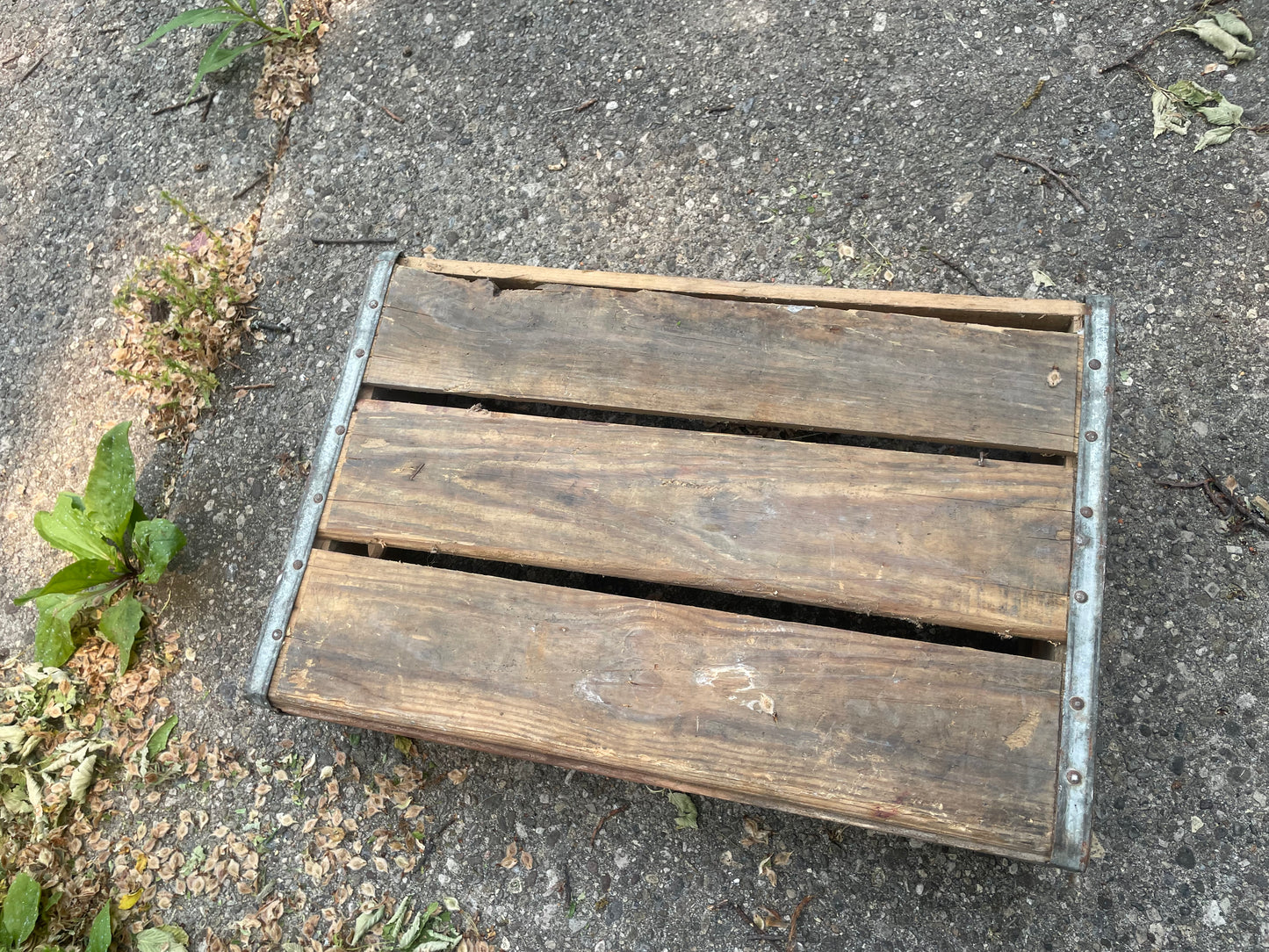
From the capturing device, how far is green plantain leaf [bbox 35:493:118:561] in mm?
1988

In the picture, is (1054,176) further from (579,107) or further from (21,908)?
(21,908)

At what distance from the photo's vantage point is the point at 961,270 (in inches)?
81.6

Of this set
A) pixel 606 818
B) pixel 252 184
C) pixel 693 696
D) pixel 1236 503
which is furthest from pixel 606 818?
pixel 252 184

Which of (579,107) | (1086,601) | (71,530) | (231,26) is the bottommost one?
(1086,601)

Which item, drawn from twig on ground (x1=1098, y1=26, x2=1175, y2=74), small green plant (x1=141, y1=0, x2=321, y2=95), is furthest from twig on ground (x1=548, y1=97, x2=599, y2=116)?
twig on ground (x1=1098, y1=26, x2=1175, y2=74)

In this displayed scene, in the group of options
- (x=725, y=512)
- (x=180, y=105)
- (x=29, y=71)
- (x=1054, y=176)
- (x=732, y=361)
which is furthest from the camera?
(x=29, y=71)

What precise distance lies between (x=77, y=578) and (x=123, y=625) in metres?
0.16

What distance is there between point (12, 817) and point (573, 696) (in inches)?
63.8

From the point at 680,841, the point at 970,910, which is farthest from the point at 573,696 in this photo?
the point at 970,910

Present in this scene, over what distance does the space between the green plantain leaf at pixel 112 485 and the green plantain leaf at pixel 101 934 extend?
2.91ft

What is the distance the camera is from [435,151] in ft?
8.04

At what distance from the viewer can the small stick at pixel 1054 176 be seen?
2.07 meters

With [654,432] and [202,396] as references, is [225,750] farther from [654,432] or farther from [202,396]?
[654,432]

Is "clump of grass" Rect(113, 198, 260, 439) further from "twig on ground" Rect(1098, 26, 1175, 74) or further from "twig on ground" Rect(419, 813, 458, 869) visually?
"twig on ground" Rect(1098, 26, 1175, 74)
